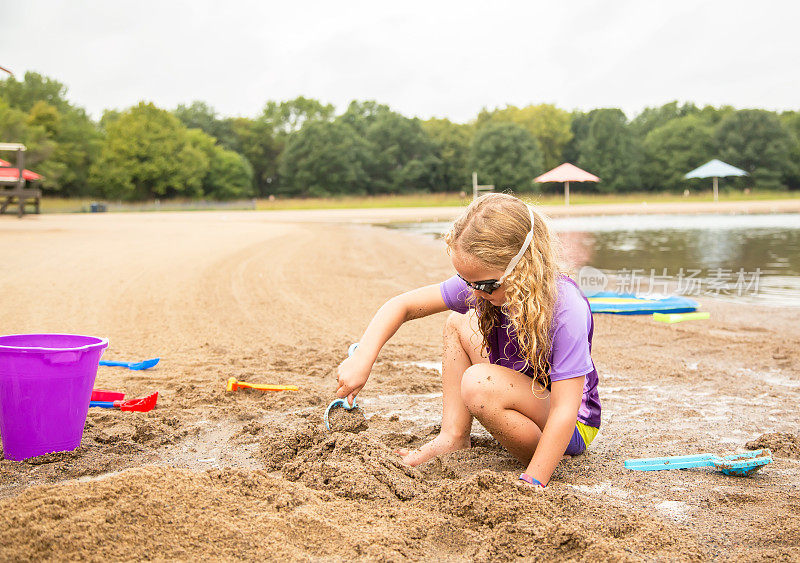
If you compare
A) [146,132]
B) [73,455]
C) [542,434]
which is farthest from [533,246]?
[146,132]

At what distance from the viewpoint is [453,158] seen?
73375 mm

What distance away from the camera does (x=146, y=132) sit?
6091cm

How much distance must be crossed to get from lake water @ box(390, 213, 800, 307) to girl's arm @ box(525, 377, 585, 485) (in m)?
2.62

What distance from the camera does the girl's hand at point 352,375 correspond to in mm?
2693

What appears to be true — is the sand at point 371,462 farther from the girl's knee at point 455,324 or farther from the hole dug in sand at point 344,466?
the girl's knee at point 455,324

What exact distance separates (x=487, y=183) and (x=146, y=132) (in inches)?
1284

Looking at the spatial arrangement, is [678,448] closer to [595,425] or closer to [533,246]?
[595,425]

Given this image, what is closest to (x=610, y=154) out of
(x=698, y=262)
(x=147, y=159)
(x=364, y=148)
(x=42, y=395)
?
(x=364, y=148)

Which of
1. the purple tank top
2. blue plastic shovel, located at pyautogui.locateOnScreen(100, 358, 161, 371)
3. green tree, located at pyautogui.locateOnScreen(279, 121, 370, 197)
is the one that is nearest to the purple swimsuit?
the purple tank top

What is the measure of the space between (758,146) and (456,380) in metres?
69.7

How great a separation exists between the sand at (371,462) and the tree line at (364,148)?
50402 millimetres

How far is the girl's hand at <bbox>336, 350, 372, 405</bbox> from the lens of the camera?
269 cm

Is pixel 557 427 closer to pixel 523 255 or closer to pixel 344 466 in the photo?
pixel 523 255

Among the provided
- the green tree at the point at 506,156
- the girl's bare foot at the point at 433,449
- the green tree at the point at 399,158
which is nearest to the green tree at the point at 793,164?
the green tree at the point at 506,156
